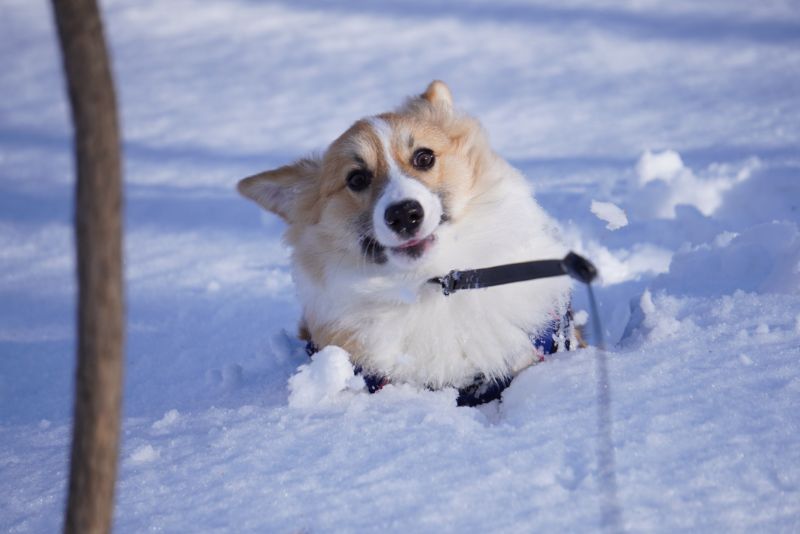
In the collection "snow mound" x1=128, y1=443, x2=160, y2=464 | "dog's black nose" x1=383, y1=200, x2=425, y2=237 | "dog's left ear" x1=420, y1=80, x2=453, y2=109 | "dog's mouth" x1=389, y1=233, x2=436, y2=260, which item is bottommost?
"snow mound" x1=128, y1=443, x2=160, y2=464

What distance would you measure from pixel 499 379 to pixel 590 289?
86cm

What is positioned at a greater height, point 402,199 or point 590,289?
point 402,199

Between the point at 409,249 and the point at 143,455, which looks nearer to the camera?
the point at 143,455

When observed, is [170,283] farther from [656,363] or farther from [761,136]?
[761,136]

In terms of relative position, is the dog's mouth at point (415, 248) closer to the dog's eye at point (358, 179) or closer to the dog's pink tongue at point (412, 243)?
the dog's pink tongue at point (412, 243)

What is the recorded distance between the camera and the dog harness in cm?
249

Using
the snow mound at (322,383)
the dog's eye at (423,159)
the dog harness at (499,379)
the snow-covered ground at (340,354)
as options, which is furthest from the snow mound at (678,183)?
the snow mound at (322,383)

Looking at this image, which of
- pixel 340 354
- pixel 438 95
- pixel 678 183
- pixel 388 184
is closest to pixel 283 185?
pixel 388 184

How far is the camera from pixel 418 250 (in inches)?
98.6

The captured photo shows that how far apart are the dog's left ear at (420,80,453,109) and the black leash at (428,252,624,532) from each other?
808mm

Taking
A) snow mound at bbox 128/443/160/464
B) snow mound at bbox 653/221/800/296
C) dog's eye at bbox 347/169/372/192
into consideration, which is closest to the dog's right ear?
dog's eye at bbox 347/169/372/192

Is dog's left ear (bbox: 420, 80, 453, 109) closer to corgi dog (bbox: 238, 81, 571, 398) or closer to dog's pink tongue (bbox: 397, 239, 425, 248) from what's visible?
corgi dog (bbox: 238, 81, 571, 398)

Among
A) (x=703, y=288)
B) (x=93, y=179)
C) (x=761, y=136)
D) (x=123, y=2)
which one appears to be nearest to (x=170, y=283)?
(x=703, y=288)

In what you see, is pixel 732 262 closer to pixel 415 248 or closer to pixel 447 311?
pixel 447 311
